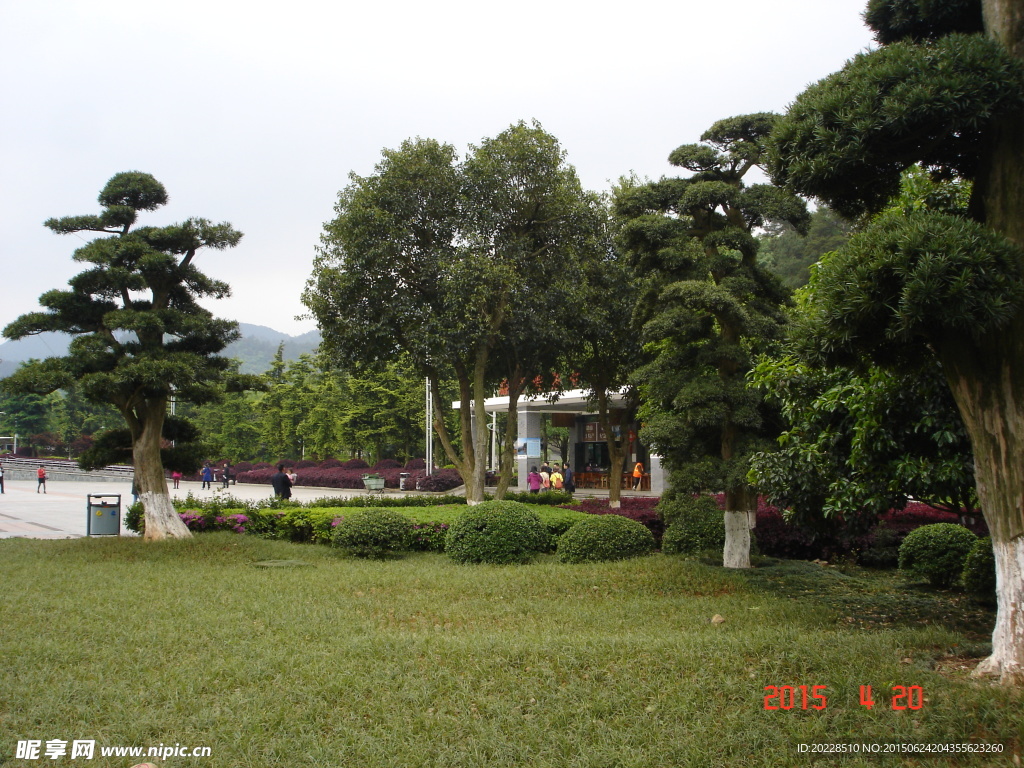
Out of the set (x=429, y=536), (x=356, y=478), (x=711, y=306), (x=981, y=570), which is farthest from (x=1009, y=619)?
(x=356, y=478)

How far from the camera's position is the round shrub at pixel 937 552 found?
10211 millimetres

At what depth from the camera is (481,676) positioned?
5031 millimetres

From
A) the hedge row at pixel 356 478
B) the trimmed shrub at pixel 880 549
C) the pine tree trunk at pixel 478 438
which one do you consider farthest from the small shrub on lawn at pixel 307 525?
the hedge row at pixel 356 478

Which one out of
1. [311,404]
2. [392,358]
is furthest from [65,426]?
[392,358]

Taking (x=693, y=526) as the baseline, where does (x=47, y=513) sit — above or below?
below

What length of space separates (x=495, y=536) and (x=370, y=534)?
220cm

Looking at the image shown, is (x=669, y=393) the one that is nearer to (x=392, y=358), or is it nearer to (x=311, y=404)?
(x=392, y=358)

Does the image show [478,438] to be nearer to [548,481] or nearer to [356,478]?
[548,481]

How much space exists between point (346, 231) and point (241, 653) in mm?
12329

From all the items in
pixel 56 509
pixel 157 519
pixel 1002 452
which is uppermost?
pixel 1002 452

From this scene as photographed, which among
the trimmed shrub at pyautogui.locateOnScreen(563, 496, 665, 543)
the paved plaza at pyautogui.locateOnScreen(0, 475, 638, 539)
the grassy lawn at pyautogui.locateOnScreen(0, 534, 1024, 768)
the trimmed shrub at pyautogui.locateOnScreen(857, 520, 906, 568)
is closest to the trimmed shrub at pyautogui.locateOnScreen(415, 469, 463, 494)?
the paved plaza at pyautogui.locateOnScreen(0, 475, 638, 539)

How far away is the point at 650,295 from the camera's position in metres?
11.8

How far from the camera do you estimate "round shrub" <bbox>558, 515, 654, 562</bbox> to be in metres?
11.7

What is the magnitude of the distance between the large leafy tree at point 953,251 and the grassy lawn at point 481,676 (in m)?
1.10
